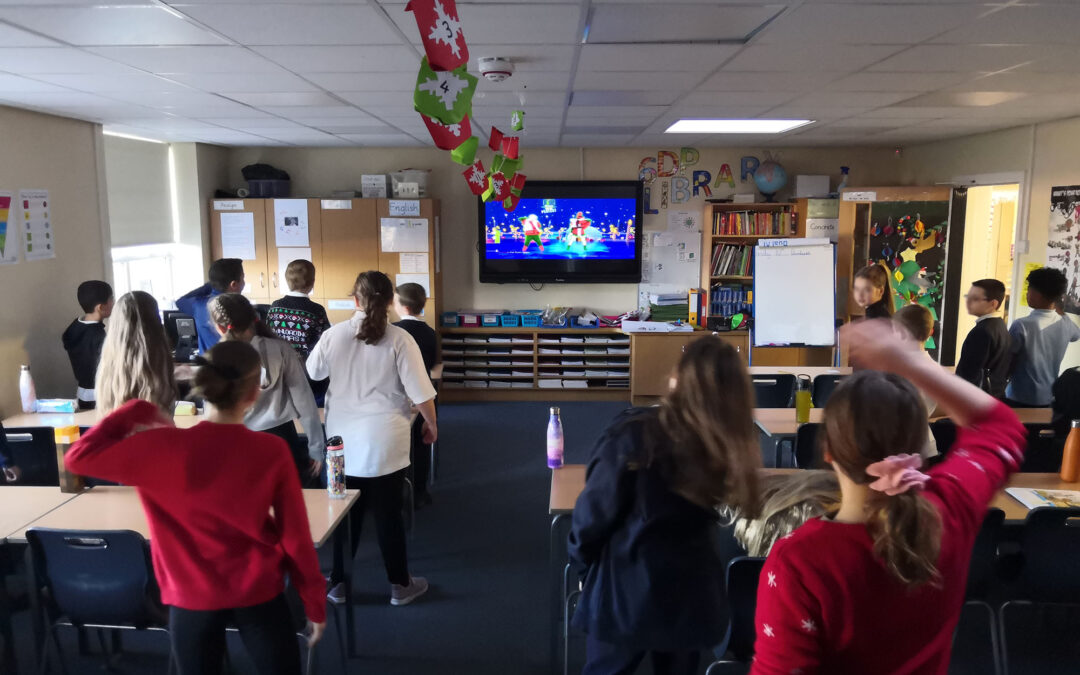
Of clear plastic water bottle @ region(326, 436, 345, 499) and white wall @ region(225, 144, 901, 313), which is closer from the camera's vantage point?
clear plastic water bottle @ region(326, 436, 345, 499)

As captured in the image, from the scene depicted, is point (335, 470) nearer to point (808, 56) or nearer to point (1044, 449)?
point (808, 56)

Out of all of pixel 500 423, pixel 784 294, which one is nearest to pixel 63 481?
pixel 500 423

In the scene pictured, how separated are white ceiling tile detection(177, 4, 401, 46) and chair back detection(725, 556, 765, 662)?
214cm

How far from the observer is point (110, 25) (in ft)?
8.24

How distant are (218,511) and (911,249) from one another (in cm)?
636

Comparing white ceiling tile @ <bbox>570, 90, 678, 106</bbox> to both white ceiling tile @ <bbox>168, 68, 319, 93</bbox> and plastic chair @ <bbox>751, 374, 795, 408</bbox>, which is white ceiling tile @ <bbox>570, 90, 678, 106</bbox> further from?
plastic chair @ <bbox>751, 374, 795, 408</bbox>

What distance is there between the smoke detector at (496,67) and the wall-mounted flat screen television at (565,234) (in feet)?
12.5

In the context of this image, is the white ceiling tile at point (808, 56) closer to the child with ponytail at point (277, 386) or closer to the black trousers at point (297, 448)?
the child with ponytail at point (277, 386)

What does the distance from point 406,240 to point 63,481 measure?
433cm

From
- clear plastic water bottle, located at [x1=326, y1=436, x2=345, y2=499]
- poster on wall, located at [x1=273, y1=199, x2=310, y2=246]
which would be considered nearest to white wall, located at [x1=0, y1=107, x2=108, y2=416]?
poster on wall, located at [x1=273, y1=199, x2=310, y2=246]

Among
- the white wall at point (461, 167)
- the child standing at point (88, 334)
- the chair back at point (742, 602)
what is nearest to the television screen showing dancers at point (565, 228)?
the white wall at point (461, 167)

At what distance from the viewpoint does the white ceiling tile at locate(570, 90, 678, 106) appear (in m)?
3.98

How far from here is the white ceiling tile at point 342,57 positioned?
9.43 feet

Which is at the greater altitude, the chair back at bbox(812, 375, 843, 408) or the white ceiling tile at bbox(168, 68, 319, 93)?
the white ceiling tile at bbox(168, 68, 319, 93)
